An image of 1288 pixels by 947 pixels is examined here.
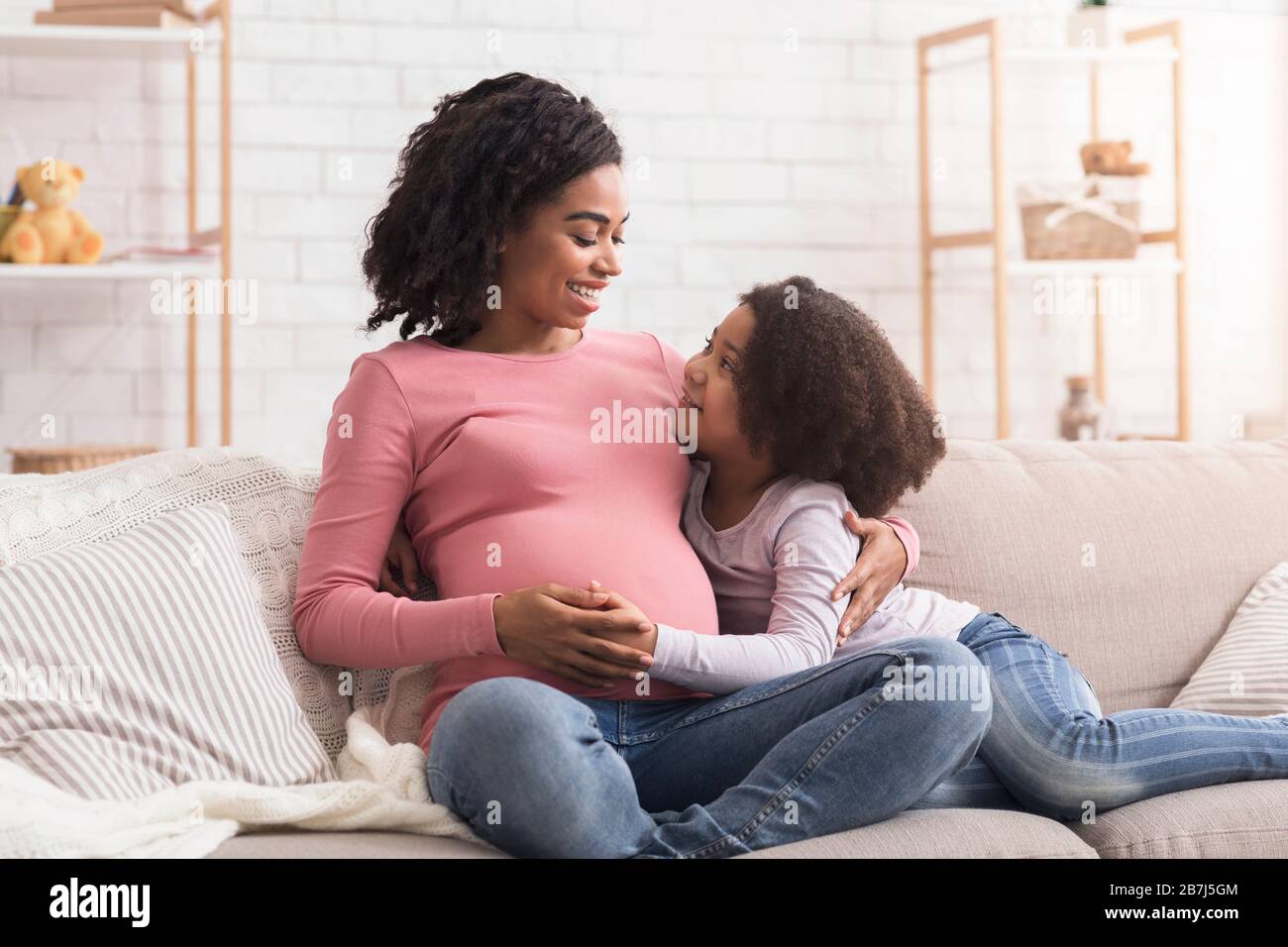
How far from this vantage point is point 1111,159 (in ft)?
10.4

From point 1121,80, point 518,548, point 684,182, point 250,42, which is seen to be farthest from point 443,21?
point 518,548

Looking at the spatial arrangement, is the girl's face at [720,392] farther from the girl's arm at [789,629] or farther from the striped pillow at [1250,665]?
the striped pillow at [1250,665]

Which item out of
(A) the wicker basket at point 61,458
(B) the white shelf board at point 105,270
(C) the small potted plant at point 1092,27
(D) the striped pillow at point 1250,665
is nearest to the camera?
(D) the striped pillow at point 1250,665

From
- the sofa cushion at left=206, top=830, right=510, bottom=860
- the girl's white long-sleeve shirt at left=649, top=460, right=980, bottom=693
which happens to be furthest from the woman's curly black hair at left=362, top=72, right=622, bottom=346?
the sofa cushion at left=206, top=830, right=510, bottom=860

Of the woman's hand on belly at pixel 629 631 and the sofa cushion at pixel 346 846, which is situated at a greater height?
the woman's hand on belly at pixel 629 631

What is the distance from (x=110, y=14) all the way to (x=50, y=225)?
0.44m

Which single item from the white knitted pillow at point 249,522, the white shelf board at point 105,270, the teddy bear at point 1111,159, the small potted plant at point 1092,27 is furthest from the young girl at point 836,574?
the small potted plant at point 1092,27

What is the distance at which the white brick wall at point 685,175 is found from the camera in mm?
3010

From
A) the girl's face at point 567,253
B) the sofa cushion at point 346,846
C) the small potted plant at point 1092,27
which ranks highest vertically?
the small potted plant at point 1092,27

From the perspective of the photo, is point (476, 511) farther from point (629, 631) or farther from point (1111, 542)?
point (1111, 542)

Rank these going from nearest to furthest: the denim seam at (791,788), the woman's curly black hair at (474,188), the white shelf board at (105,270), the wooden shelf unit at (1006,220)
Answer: the denim seam at (791,788) → the woman's curly black hair at (474,188) → the white shelf board at (105,270) → the wooden shelf unit at (1006,220)

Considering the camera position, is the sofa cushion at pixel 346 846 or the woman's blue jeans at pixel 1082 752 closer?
the sofa cushion at pixel 346 846

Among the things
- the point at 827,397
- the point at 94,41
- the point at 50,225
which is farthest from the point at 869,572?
the point at 94,41

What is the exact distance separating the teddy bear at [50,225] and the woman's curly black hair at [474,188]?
1.36 meters
